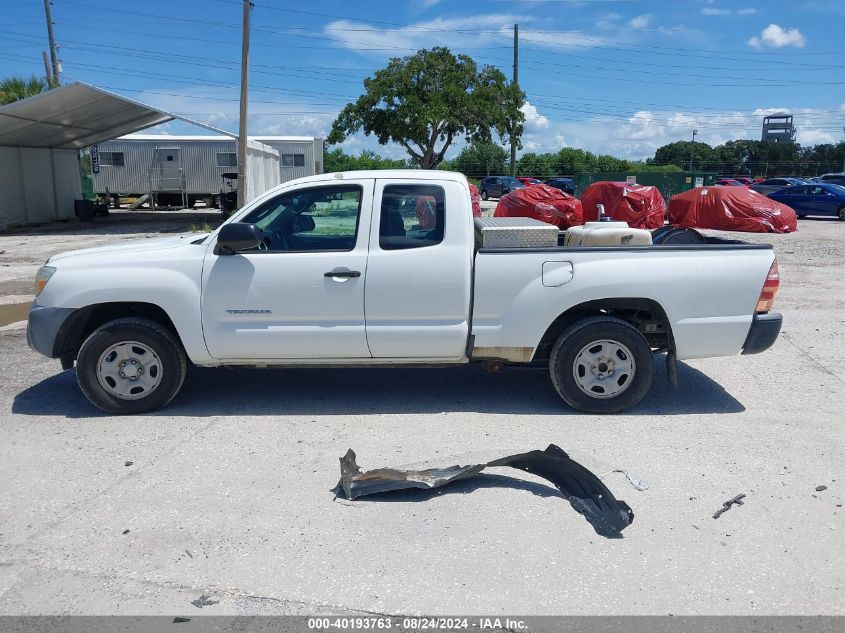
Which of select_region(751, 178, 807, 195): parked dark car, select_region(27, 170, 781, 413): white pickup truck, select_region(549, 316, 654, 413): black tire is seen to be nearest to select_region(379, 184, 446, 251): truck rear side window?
select_region(27, 170, 781, 413): white pickup truck

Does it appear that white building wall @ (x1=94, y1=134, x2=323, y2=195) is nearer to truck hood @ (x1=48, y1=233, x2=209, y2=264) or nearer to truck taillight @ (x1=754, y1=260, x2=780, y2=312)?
truck hood @ (x1=48, y1=233, x2=209, y2=264)

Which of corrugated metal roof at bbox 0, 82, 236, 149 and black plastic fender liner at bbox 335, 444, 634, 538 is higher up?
corrugated metal roof at bbox 0, 82, 236, 149

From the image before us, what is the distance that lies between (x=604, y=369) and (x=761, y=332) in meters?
1.25

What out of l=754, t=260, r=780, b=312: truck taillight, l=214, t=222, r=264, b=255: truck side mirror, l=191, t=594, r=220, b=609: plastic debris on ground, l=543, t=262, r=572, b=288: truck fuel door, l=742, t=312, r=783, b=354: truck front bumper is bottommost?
l=191, t=594, r=220, b=609: plastic debris on ground

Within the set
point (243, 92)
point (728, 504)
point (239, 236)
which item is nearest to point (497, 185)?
point (243, 92)

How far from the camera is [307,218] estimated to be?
582 cm

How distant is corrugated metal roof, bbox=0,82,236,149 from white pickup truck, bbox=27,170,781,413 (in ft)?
55.6

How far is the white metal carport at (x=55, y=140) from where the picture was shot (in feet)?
68.6

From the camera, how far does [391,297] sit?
550cm

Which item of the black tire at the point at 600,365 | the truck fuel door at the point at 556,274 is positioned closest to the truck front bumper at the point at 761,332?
the black tire at the point at 600,365

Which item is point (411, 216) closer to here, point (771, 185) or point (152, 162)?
point (152, 162)

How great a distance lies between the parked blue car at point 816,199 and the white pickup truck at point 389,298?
2598 centimetres

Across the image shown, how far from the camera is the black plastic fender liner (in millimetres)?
4078

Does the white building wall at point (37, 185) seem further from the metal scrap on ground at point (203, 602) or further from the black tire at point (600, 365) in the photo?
the metal scrap on ground at point (203, 602)
